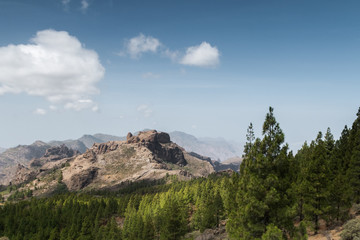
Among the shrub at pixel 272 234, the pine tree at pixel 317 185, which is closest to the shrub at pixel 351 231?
the pine tree at pixel 317 185

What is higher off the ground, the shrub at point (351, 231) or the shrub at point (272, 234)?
the shrub at point (272, 234)

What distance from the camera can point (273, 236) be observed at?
21.7 m

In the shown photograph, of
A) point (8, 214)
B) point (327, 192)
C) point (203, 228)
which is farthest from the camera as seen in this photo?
point (8, 214)

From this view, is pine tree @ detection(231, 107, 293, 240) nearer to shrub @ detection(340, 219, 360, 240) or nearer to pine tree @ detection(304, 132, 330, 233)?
shrub @ detection(340, 219, 360, 240)

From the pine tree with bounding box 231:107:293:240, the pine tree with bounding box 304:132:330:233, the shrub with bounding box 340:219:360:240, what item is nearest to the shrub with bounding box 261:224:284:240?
the pine tree with bounding box 231:107:293:240

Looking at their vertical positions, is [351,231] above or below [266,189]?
below

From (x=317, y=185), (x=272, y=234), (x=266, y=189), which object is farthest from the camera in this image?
(x=317, y=185)

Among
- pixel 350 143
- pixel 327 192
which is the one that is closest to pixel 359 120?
pixel 350 143

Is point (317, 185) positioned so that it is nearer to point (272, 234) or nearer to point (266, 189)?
point (266, 189)

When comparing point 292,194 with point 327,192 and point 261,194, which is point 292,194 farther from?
point 327,192

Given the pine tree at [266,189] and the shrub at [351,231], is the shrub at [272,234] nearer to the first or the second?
the pine tree at [266,189]

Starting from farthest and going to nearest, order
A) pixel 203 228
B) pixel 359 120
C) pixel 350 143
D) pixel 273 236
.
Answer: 1. pixel 203 228
2. pixel 359 120
3. pixel 350 143
4. pixel 273 236

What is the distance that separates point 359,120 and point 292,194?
48.5m

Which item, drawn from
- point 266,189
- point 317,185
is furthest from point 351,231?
point 266,189
